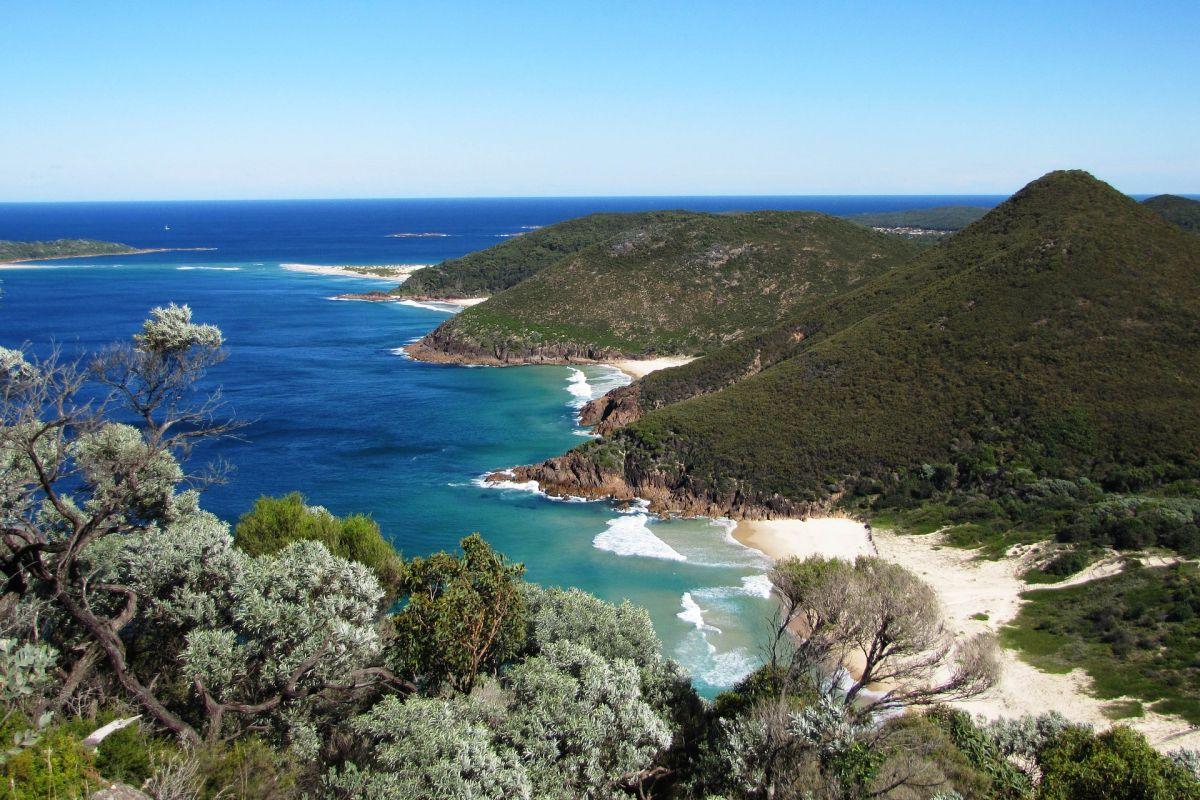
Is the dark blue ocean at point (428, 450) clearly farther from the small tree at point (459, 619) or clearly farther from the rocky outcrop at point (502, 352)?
the small tree at point (459, 619)

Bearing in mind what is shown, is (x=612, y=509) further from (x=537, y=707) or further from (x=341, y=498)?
(x=537, y=707)

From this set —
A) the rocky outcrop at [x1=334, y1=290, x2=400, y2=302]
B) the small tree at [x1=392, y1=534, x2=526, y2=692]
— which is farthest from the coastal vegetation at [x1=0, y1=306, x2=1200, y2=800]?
the rocky outcrop at [x1=334, y1=290, x2=400, y2=302]

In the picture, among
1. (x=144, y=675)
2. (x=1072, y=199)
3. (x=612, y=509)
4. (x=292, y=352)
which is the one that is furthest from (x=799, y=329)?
(x=144, y=675)

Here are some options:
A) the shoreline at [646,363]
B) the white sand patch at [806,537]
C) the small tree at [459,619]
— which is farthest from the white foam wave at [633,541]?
the shoreline at [646,363]

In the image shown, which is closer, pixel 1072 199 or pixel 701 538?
pixel 701 538

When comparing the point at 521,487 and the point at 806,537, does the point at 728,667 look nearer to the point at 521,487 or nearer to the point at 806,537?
the point at 806,537

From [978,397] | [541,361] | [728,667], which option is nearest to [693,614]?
[728,667]

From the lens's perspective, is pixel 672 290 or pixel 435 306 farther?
pixel 435 306

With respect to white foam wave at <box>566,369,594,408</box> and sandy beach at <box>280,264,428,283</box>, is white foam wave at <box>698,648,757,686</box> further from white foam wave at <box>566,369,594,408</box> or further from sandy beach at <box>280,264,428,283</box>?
sandy beach at <box>280,264,428,283</box>
